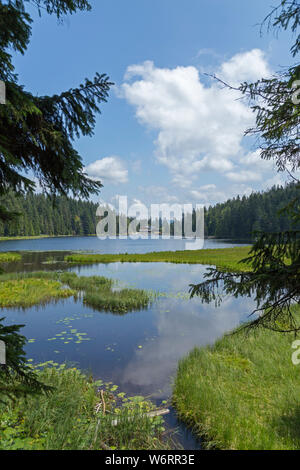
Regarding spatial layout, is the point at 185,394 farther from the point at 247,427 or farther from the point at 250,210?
the point at 250,210

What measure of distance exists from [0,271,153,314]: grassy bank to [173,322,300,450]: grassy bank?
759 centimetres

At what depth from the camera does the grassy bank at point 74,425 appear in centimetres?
430

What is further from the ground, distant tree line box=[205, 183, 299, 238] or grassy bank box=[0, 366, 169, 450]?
distant tree line box=[205, 183, 299, 238]

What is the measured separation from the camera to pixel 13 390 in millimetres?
2648

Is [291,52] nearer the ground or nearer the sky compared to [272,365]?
nearer the sky

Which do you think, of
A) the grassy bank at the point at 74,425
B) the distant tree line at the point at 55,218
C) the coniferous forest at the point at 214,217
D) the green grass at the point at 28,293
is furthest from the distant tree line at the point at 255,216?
the grassy bank at the point at 74,425

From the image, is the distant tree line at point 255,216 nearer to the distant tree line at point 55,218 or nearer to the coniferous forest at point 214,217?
the coniferous forest at point 214,217

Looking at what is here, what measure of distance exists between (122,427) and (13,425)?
2.15 meters

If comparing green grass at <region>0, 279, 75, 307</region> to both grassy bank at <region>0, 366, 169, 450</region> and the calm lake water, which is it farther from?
grassy bank at <region>0, 366, 169, 450</region>

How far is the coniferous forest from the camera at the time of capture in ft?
300

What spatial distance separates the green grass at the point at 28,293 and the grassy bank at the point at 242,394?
487 inches

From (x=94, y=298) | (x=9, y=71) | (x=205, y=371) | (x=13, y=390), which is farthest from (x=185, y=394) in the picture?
(x=94, y=298)

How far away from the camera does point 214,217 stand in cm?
13550

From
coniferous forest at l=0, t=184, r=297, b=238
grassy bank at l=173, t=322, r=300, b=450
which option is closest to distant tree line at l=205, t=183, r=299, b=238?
coniferous forest at l=0, t=184, r=297, b=238
